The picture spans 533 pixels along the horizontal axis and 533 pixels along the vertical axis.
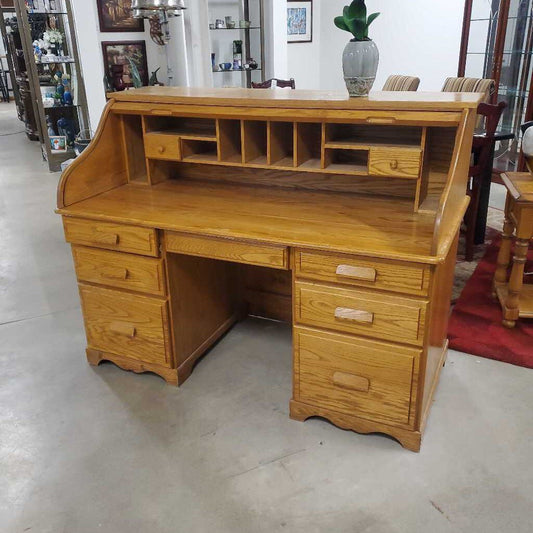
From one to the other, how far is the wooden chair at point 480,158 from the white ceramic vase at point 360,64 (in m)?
1.59

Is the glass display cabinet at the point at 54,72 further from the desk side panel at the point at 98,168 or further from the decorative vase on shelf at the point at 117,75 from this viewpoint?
the desk side panel at the point at 98,168

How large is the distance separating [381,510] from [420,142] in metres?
1.27

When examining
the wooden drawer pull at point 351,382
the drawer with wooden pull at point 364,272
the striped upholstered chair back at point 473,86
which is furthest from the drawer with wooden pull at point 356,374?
the striped upholstered chair back at point 473,86

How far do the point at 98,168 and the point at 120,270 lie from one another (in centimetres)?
47

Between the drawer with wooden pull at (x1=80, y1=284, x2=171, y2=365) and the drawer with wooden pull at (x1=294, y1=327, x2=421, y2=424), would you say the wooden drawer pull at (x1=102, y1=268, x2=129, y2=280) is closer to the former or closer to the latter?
the drawer with wooden pull at (x1=80, y1=284, x2=171, y2=365)

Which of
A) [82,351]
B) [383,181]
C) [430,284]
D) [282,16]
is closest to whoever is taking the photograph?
[430,284]

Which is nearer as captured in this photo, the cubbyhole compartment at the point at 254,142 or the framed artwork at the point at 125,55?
the cubbyhole compartment at the point at 254,142

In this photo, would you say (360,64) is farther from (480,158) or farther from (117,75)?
(117,75)

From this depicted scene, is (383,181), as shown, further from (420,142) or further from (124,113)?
(124,113)

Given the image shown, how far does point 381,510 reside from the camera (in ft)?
5.55

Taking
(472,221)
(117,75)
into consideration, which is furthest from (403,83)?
(117,75)

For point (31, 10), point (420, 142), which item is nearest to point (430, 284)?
point (420, 142)

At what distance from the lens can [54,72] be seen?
6.20 metres

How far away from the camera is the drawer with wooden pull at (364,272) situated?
5.54 feet
